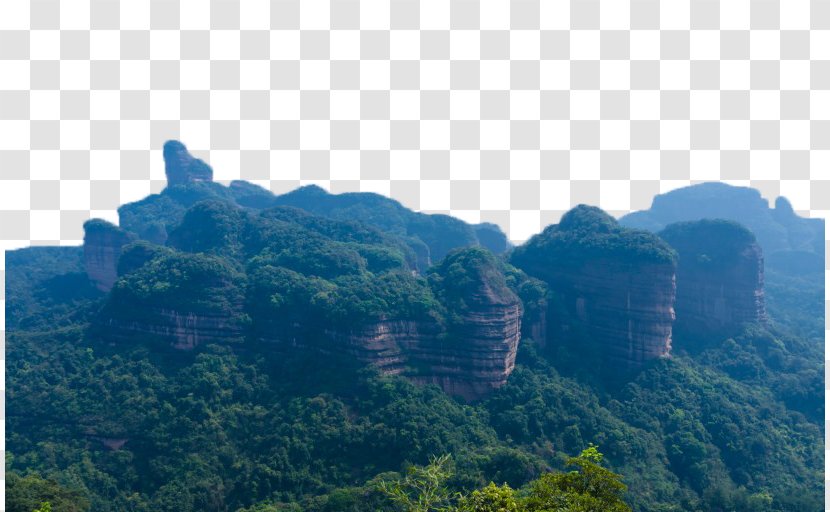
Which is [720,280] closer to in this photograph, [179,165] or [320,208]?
[320,208]

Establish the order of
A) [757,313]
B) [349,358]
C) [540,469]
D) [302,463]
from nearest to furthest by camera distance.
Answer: [540,469] < [302,463] < [349,358] < [757,313]

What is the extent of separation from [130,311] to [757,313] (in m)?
71.6

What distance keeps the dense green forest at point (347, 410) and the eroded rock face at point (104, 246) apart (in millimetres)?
9309

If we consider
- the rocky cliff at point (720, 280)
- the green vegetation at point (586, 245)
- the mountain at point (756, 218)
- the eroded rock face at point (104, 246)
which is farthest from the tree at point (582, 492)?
the mountain at point (756, 218)

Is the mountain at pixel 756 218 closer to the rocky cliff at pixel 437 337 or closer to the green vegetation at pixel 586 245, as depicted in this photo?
the green vegetation at pixel 586 245

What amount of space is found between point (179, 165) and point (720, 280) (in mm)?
96447

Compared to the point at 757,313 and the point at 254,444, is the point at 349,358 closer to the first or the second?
the point at 254,444

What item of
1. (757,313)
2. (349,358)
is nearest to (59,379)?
(349,358)

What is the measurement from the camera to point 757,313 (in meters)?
75.1

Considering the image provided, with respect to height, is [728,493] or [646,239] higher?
[646,239]

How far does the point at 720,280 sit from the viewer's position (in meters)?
75.1

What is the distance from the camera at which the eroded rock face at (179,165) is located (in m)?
118

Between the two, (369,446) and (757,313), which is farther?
(757,313)

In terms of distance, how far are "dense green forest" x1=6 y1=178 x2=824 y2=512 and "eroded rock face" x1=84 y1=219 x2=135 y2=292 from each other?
30.5 ft
